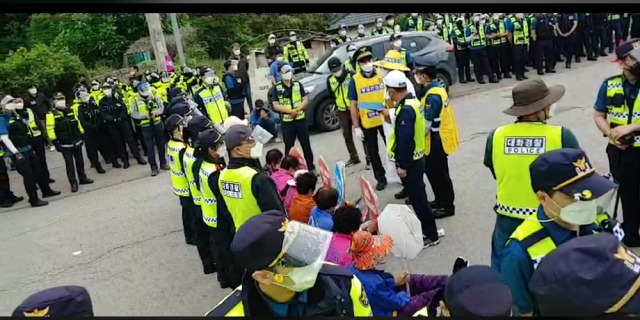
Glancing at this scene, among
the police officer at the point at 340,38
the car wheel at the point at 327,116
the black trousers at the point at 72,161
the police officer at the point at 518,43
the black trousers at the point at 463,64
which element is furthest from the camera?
the police officer at the point at 340,38

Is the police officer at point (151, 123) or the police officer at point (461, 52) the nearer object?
the police officer at point (151, 123)

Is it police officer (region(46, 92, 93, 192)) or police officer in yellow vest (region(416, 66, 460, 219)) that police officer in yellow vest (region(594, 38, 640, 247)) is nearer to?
police officer in yellow vest (region(416, 66, 460, 219))

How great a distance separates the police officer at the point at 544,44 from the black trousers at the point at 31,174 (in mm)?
9981

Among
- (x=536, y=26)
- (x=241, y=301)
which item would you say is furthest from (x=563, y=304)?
(x=536, y=26)

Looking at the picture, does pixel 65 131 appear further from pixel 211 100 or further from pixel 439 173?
pixel 439 173

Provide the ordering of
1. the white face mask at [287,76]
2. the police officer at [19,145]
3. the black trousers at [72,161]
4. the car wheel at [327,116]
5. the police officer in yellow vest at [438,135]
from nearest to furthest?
the police officer in yellow vest at [438,135], the white face mask at [287,76], the police officer at [19,145], the black trousers at [72,161], the car wheel at [327,116]

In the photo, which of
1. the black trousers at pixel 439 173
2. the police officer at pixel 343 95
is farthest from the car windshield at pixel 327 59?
the black trousers at pixel 439 173

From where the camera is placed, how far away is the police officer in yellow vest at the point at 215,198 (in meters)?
4.82

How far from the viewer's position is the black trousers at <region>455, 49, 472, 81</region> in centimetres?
1390

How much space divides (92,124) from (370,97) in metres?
6.11

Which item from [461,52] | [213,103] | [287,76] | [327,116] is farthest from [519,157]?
[461,52]

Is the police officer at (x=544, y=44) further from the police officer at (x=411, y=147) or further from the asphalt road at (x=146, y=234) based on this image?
the police officer at (x=411, y=147)

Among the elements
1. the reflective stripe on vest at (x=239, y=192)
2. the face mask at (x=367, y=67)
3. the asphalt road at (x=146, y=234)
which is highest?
the face mask at (x=367, y=67)

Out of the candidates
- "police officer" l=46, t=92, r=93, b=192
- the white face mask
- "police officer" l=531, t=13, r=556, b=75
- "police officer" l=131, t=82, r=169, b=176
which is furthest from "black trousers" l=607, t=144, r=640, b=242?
"police officer" l=46, t=92, r=93, b=192
